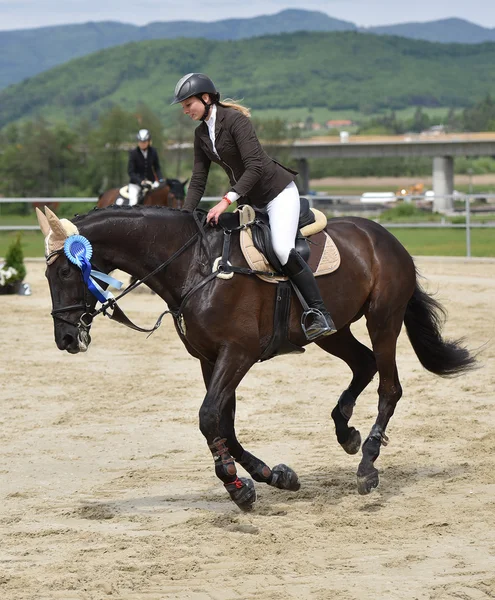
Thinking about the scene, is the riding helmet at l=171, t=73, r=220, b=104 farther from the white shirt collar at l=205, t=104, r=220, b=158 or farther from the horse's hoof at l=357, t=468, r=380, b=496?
the horse's hoof at l=357, t=468, r=380, b=496

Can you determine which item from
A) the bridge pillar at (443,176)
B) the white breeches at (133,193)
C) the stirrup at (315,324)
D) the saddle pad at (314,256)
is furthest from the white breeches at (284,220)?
the bridge pillar at (443,176)

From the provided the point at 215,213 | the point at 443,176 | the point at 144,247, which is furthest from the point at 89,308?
the point at 443,176

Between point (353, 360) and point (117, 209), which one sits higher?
point (117, 209)

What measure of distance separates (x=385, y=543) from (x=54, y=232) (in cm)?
251

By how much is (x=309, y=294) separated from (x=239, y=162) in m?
0.92

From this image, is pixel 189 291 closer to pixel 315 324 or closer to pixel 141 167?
pixel 315 324

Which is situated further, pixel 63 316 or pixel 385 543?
pixel 63 316

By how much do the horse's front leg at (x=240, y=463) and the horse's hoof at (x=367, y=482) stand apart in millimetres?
388

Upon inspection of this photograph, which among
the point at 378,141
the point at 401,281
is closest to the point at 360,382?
the point at 401,281

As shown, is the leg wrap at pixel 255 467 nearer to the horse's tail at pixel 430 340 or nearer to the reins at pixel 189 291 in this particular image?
the reins at pixel 189 291

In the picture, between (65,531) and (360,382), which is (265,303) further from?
(65,531)

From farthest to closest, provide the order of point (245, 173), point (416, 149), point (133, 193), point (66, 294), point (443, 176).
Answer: point (416, 149) → point (443, 176) → point (133, 193) → point (245, 173) → point (66, 294)

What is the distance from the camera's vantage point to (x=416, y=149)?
78688mm

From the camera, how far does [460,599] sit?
447 centimetres
